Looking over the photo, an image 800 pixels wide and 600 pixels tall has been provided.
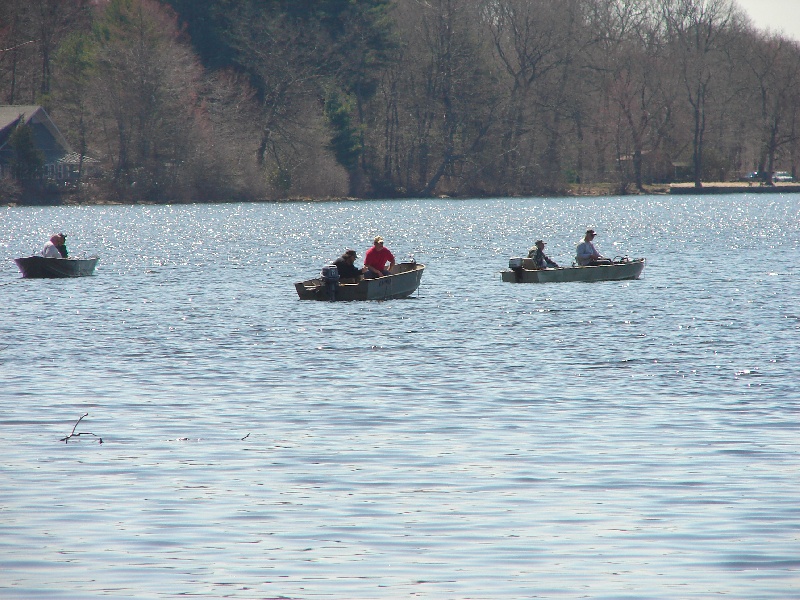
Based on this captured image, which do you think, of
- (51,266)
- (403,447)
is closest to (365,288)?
(51,266)

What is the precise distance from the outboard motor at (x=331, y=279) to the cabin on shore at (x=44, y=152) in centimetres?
7283

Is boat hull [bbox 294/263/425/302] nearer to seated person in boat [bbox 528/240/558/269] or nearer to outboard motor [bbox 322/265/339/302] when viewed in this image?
outboard motor [bbox 322/265/339/302]

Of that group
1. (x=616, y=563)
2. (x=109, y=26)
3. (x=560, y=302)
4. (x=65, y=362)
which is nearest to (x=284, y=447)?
(x=616, y=563)

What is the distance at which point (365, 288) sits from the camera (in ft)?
107

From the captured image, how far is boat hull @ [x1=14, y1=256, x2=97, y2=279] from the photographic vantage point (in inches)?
1665

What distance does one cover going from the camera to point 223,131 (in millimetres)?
107500

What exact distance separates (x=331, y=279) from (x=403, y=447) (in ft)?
58.4

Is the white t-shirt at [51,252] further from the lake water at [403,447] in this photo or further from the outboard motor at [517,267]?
the outboard motor at [517,267]

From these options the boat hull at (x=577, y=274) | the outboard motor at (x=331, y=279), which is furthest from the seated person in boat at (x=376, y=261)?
the boat hull at (x=577, y=274)

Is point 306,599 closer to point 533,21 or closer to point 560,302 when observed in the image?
point 560,302

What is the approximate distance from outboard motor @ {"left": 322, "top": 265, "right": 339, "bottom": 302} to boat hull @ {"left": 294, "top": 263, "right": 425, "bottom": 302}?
7 cm

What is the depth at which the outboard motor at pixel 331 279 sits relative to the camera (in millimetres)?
32375

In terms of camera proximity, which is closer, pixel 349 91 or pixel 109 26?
pixel 109 26

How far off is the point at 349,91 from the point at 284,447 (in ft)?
339
